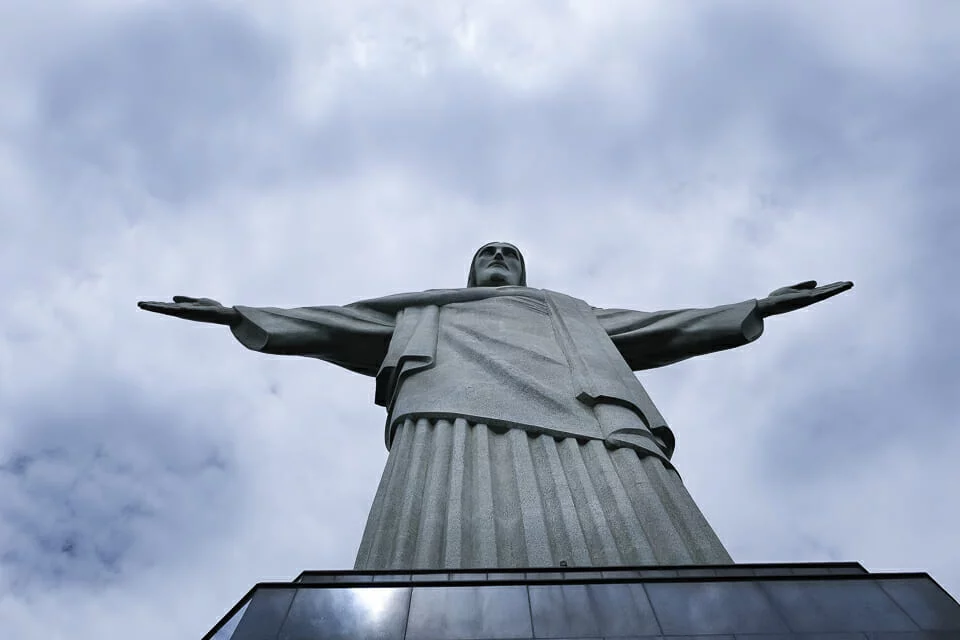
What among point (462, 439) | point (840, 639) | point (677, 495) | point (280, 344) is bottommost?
point (840, 639)

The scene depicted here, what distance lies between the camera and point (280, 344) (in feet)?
29.5

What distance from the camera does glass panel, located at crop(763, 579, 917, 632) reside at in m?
3.74

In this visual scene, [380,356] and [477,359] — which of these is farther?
[380,356]

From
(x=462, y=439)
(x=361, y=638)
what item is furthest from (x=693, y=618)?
(x=462, y=439)

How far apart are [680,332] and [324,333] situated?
11.3ft

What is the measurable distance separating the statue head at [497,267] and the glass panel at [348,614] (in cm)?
698

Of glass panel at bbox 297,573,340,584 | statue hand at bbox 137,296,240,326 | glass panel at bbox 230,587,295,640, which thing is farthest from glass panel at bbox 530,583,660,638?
statue hand at bbox 137,296,240,326

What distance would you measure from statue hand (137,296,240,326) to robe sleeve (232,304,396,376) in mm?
130

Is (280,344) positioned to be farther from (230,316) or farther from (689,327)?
(689,327)

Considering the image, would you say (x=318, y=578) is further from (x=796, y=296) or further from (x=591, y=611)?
(x=796, y=296)

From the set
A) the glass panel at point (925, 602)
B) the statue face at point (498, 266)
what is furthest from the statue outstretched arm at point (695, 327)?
the glass panel at point (925, 602)

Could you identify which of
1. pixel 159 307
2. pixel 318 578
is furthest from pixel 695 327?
pixel 318 578

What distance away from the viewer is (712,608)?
3.87 metres

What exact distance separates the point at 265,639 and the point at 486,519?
7.06 ft
